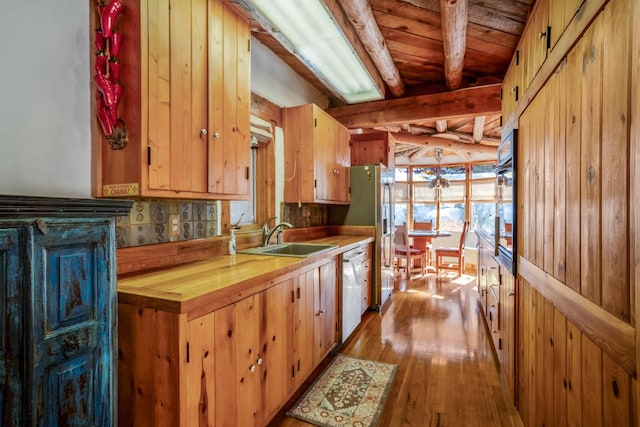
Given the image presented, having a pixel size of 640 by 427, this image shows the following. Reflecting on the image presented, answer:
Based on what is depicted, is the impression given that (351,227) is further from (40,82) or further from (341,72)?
(40,82)

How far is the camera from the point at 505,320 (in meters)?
2.17

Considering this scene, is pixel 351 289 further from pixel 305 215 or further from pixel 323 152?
pixel 323 152

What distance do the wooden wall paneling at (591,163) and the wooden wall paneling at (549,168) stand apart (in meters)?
0.27

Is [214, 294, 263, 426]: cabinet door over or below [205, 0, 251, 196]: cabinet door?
below

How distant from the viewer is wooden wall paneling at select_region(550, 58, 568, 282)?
3.68ft

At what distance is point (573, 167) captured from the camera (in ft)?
3.42

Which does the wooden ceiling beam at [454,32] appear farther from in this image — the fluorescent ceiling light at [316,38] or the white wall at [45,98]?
the white wall at [45,98]

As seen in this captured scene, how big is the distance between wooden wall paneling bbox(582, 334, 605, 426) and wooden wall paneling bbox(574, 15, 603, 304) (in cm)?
15

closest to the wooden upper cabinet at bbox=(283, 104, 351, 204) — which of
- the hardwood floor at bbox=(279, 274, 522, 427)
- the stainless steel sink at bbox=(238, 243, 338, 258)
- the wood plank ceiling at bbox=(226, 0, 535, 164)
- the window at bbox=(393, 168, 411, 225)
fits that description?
the stainless steel sink at bbox=(238, 243, 338, 258)

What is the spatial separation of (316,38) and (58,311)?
2.12 metres

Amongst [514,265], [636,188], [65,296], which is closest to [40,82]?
[65,296]

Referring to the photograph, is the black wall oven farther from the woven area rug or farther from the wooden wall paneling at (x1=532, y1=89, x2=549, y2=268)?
the woven area rug

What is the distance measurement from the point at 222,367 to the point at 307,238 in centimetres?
216

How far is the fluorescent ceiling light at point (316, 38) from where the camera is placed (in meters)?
1.82
